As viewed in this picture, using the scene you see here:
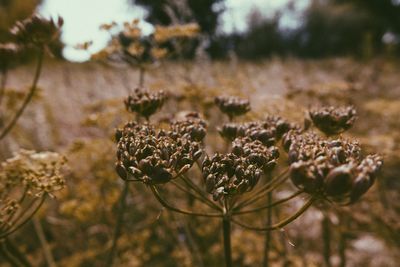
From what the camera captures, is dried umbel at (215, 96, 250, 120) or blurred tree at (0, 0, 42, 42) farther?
blurred tree at (0, 0, 42, 42)

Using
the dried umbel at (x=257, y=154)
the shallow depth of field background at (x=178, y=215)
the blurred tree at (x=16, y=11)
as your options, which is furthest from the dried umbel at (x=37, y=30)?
the blurred tree at (x=16, y=11)

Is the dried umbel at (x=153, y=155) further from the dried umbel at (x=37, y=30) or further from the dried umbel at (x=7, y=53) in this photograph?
the dried umbel at (x=7, y=53)

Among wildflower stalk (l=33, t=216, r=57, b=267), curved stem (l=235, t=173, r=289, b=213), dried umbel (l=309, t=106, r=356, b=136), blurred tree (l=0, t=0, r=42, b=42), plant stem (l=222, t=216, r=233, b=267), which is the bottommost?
wildflower stalk (l=33, t=216, r=57, b=267)

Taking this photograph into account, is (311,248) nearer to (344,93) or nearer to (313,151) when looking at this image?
(344,93)

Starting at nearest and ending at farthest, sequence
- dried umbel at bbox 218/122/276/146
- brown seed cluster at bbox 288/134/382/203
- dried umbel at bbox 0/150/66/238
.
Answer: brown seed cluster at bbox 288/134/382/203
dried umbel at bbox 0/150/66/238
dried umbel at bbox 218/122/276/146

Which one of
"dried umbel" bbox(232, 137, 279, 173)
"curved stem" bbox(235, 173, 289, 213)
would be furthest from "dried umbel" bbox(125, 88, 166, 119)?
"curved stem" bbox(235, 173, 289, 213)

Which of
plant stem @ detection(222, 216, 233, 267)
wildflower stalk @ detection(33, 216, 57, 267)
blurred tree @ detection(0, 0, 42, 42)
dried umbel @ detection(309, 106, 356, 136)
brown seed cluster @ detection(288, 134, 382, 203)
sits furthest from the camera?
blurred tree @ detection(0, 0, 42, 42)

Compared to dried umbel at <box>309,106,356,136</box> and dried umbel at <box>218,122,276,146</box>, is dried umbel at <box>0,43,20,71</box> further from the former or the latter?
dried umbel at <box>309,106,356,136</box>

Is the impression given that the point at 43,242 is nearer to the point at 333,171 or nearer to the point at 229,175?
the point at 229,175
